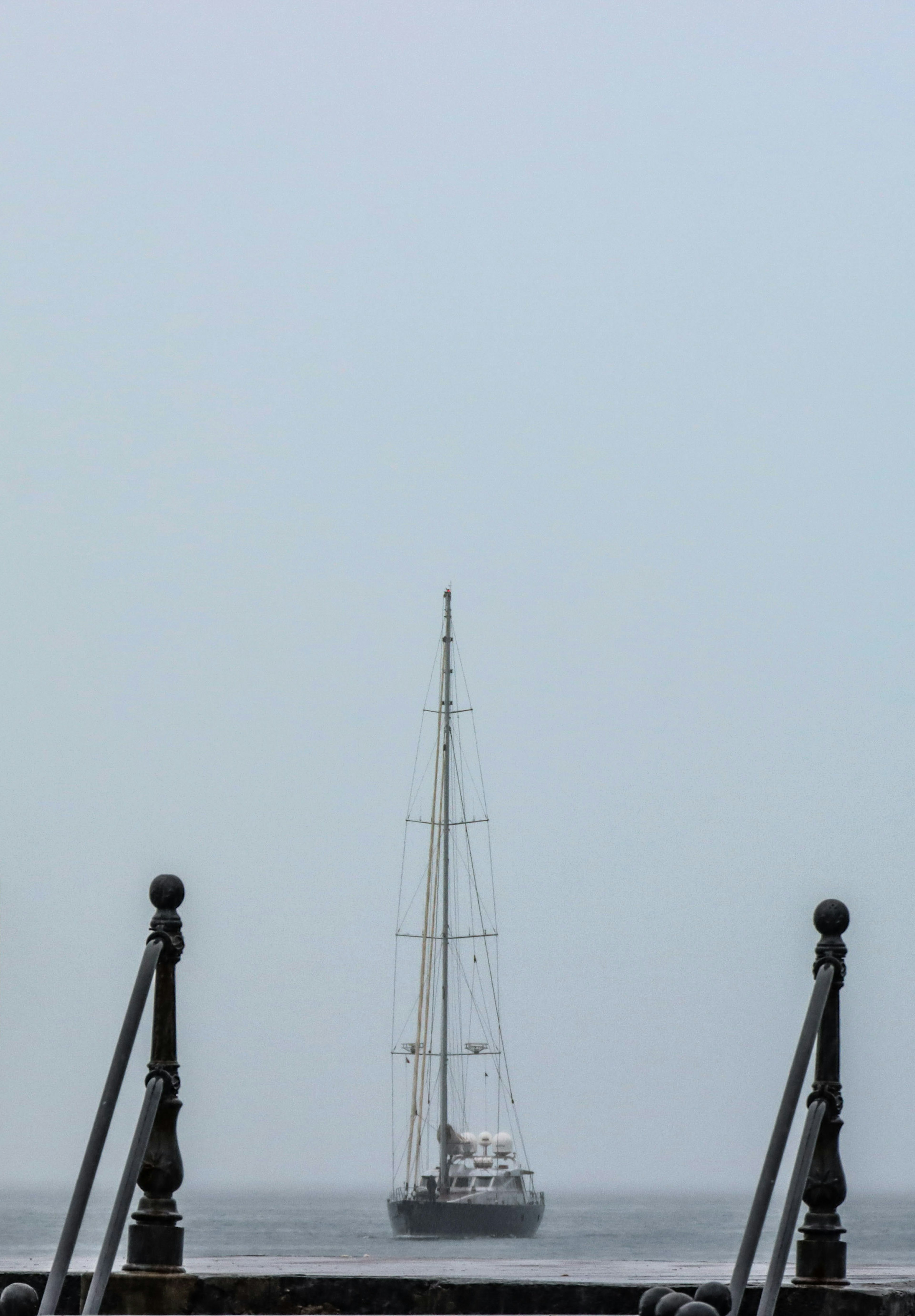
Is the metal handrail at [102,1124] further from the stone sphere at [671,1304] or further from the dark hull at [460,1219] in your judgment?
the dark hull at [460,1219]

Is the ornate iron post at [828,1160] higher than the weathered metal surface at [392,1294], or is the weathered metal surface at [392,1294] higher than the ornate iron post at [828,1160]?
the ornate iron post at [828,1160]

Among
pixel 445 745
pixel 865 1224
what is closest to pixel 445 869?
pixel 445 745

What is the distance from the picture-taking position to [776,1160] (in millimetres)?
8523

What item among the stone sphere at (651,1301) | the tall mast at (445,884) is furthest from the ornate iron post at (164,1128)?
the tall mast at (445,884)

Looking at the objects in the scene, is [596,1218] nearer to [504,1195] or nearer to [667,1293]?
[504,1195]

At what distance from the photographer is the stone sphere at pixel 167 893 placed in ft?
32.2

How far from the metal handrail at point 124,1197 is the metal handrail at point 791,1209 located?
2517mm

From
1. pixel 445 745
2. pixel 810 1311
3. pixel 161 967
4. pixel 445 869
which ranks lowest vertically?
pixel 810 1311

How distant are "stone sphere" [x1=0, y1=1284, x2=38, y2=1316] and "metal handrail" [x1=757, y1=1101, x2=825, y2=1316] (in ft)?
9.33

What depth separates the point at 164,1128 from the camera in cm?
995

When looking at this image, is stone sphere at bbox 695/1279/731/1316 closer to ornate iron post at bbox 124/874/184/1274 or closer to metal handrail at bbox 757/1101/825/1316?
metal handrail at bbox 757/1101/825/1316

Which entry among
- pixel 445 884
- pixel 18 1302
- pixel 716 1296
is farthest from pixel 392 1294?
pixel 445 884

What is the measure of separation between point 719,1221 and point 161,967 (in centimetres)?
14961

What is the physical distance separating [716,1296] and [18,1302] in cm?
292
